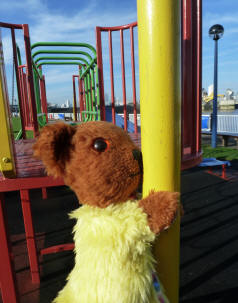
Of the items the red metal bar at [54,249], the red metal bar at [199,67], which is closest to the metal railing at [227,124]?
the red metal bar at [54,249]

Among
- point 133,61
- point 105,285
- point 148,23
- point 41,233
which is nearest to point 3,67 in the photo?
point 148,23

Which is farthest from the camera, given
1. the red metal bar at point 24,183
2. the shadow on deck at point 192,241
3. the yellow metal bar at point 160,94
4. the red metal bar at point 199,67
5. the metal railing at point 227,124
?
the metal railing at point 227,124

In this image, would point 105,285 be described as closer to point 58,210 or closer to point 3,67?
point 3,67

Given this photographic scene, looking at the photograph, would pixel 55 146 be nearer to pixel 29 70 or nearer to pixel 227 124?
pixel 29 70

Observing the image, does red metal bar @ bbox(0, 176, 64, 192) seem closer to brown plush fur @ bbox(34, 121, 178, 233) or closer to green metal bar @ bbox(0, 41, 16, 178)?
green metal bar @ bbox(0, 41, 16, 178)

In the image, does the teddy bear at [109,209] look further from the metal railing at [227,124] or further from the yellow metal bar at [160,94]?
the metal railing at [227,124]

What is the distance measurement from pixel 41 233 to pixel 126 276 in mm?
3488

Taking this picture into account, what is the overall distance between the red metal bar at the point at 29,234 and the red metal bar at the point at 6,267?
525mm

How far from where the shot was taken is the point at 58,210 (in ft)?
15.8

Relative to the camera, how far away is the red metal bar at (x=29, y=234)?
2.12 meters

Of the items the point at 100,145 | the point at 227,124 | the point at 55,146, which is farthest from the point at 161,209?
the point at 227,124

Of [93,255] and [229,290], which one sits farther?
[229,290]

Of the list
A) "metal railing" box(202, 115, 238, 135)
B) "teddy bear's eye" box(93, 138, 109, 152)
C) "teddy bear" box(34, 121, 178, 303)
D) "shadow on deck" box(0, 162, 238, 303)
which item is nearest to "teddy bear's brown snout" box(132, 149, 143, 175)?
"teddy bear" box(34, 121, 178, 303)

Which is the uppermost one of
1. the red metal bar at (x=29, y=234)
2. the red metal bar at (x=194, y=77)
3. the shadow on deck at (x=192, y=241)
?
the red metal bar at (x=194, y=77)
